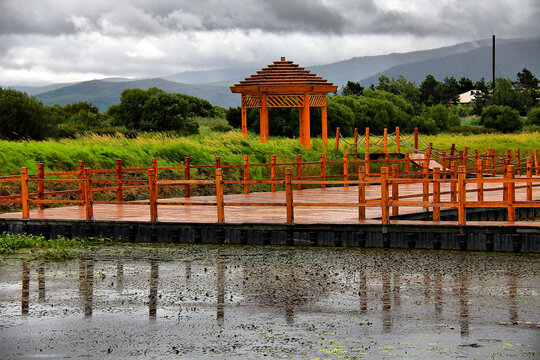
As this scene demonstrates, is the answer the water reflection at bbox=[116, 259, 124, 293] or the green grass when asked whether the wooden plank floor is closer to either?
the green grass

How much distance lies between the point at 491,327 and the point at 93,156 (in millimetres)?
22153

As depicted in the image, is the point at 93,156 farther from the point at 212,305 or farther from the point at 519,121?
the point at 519,121

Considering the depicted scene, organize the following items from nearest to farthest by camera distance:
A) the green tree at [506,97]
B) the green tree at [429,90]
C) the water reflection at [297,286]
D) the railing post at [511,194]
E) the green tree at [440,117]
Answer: the water reflection at [297,286] → the railing post at [511,194] → the green tree at [440,117] → the green tree at [506,97] → the green tree at [429,90]

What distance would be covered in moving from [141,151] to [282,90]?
8420 mm

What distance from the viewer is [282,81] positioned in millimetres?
37656

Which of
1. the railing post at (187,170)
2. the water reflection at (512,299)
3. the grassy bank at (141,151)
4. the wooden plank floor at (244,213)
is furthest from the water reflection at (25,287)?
the grassy bank at (141,151)

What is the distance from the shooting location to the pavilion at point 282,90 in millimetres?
37562

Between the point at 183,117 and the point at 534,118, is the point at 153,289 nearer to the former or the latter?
the point at 183,117

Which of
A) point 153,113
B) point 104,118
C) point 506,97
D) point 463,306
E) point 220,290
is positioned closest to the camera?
point 463,306

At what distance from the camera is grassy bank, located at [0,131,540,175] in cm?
2842

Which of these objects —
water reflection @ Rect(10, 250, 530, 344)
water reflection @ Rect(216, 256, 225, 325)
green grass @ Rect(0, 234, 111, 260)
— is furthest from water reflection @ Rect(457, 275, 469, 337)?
green grass @ Rect(0, 234, 111, 260)

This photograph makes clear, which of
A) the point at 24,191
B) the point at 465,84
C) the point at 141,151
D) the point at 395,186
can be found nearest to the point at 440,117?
the point at 141,151

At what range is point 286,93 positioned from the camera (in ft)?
125

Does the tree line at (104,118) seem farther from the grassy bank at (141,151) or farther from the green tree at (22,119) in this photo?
the grassy bank at (141,151)
